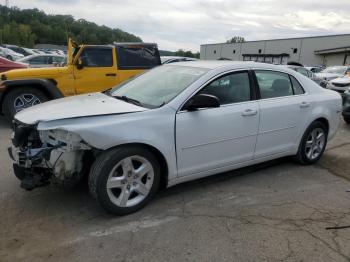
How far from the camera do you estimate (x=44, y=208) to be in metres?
3.69

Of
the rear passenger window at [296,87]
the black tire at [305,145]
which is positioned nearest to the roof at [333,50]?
the black tire at [305,145]

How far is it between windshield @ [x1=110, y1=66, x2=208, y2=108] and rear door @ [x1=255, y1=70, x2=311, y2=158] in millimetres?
956

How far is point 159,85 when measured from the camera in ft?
13.8

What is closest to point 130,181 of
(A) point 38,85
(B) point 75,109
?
(B) point 75,109

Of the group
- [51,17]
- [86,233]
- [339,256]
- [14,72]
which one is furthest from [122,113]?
[51,17]

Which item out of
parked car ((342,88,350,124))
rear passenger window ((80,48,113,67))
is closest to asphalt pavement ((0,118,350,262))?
rear passenger window ((80,48,113,67))

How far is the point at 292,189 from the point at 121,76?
5.31 m

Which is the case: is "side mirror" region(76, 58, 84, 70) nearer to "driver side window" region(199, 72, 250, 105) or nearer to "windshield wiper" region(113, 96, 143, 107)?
"windshield wiper" region(113, 96, 143, 107)

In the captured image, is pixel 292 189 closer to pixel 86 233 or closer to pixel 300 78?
pixel 300 78

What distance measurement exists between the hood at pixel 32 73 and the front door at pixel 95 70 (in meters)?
0.41

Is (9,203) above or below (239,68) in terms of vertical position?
below

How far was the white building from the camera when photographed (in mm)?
46416

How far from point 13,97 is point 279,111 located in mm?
5639

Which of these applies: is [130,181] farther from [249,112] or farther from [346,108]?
[346,108]
